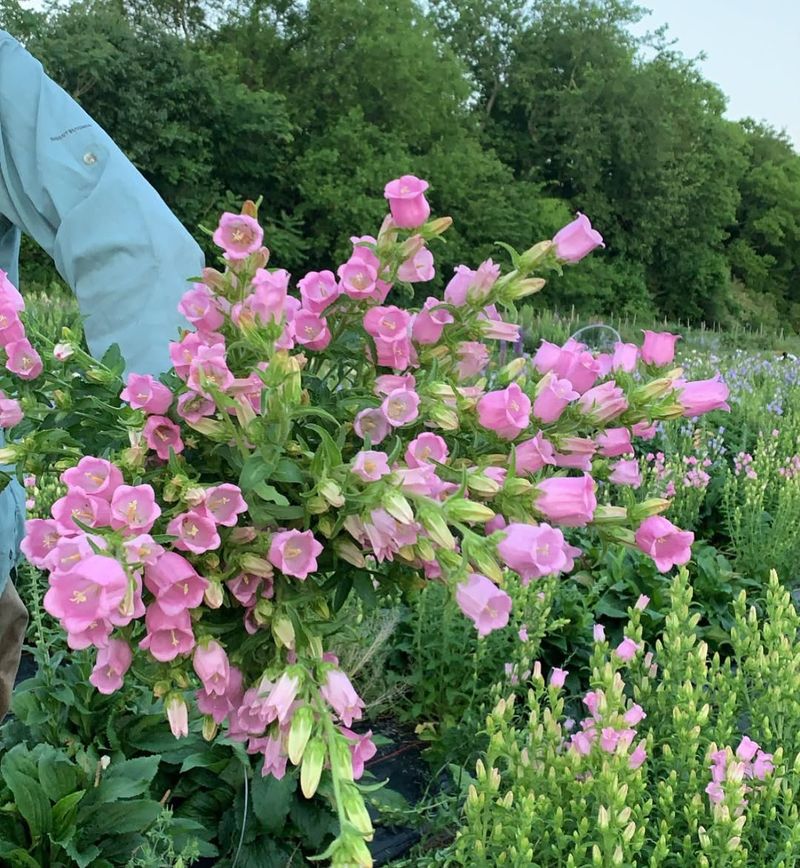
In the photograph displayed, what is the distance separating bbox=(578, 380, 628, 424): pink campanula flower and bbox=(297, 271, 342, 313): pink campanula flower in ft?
0.82

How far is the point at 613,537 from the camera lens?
831 mm

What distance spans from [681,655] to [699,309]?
111 ft

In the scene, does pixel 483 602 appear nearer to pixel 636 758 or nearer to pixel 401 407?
pixel 401 407

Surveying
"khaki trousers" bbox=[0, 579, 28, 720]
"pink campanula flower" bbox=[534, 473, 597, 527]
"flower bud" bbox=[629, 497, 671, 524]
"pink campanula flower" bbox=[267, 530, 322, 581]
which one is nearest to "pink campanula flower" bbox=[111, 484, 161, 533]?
"pink campanula flower" bbox=[267, 530, 322, 581]

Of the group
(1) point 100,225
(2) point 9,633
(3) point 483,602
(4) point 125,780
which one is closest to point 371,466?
(3) point 483,602

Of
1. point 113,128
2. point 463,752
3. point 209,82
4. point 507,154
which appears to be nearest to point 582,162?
point 507,154

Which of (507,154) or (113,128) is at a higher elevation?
(507,154)

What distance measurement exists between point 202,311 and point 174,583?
0.26 meters

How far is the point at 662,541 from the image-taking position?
2.75 ft

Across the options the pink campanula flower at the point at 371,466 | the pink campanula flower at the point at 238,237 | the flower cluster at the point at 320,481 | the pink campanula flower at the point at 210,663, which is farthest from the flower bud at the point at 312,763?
the pink campanula flower at the point at 238,237

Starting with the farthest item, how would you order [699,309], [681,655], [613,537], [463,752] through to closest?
[699,309] → [463,752] → [681,655] → [613,537]

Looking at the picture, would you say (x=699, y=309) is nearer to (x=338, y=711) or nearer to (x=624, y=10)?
(x=624, y=10)

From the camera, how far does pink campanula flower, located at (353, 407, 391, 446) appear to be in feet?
2.67

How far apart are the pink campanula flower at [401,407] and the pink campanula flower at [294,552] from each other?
0.41ft
